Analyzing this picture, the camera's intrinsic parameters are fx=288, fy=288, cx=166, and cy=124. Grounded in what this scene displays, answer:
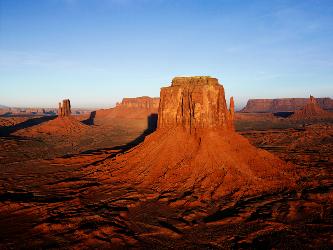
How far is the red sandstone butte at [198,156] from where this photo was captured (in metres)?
23.2

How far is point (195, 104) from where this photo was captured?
26703mm

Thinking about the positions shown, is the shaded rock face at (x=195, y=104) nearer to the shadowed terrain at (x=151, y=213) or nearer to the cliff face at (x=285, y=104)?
the shadowed terrain at (x=151, y=213)

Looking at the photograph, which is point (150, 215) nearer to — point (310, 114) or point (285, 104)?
point (310, 114)

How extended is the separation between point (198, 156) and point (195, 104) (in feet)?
15.8

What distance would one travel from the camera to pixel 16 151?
152 feet

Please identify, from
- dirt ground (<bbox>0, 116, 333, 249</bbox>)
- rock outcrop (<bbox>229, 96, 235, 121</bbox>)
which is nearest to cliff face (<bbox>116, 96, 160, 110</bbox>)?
rock outcrop (<bbox>229, 96, 235, 121</bbox>)

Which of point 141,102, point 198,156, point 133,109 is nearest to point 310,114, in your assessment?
point 141,102

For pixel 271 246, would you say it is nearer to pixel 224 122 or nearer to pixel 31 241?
pixel 31 241

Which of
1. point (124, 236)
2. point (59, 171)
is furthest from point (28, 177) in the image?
point (124, 236)

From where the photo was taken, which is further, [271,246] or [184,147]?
[184,147]

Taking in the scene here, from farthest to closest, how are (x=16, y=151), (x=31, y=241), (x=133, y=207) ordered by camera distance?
(x=16, y=151) < (x=133, y=207) < (x=31, y=241)

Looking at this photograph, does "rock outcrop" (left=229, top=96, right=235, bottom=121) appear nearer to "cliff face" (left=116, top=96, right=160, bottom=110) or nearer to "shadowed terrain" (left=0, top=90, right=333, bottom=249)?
"shadowed terrain" (left=0, top=90, right=333, bottom=249)

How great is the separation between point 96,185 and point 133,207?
6.26 meters

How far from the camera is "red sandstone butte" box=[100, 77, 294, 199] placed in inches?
915
